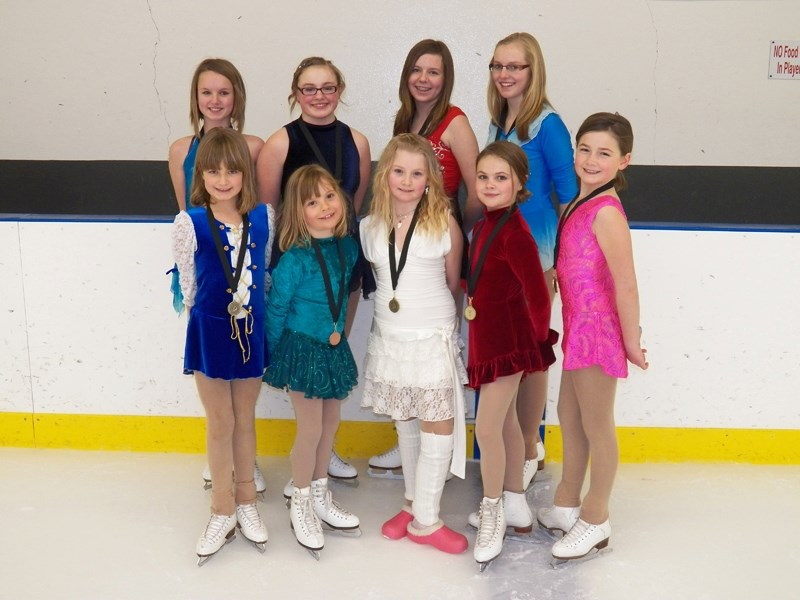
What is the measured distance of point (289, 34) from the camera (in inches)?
186

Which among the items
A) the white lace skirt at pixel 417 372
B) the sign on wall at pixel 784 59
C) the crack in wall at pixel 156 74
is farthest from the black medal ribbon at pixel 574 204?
the crack in wall at pixel 156 74

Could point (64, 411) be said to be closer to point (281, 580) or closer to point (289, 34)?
point (281, 580)

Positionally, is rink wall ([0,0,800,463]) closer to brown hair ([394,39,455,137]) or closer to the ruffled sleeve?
brown hair ([394,39,455,137])

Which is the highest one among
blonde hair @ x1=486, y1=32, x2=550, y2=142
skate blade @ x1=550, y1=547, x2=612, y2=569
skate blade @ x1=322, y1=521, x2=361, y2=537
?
blonde hair @ x1=486, y1=32, x2=550, y2=142

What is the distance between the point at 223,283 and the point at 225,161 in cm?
32

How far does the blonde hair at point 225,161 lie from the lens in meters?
2.11

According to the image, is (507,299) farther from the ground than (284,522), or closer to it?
farther from the ground

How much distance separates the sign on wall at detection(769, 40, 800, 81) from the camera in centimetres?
468

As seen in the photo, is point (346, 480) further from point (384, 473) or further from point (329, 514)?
point (329, 514)

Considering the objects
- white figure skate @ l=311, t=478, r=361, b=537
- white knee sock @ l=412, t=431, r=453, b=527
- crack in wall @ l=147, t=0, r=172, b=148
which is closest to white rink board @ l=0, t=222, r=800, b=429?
white figure skate @ l=311, t=478, r=361, b=537

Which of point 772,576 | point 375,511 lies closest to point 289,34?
point 375,511

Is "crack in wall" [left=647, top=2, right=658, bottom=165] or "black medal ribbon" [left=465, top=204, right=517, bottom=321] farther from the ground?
"crack in wall" [left=647, top=2, right=658, bottom=165]

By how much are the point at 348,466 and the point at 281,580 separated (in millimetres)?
661

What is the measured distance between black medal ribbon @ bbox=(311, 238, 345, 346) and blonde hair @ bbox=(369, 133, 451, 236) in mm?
151
